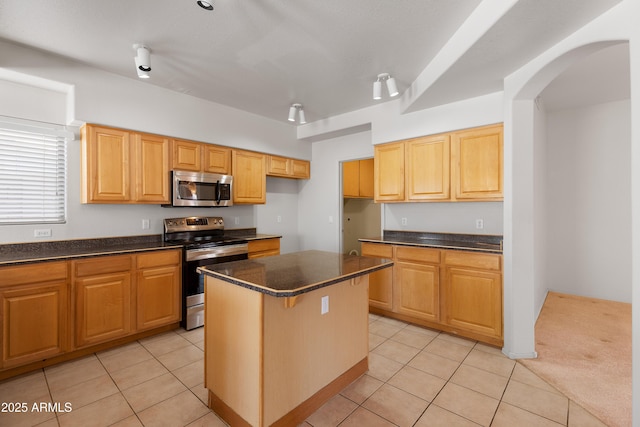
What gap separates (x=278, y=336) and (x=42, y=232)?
2.83 m

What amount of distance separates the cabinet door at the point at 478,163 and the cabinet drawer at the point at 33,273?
3.96m

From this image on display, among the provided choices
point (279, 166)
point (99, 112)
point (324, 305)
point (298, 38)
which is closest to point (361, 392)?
point (324, 305)

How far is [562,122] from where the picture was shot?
448cm

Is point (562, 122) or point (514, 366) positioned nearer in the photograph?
point (514, 366)

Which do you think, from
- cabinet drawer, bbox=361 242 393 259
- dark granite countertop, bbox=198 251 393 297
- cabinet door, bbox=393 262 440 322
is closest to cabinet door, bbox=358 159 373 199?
cabinet drawer, bbox=361 242 393 259

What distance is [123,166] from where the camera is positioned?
324 cm

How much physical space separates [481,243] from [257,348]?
288cm

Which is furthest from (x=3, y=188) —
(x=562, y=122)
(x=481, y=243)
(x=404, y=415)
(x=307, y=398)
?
(x=562, y=122)

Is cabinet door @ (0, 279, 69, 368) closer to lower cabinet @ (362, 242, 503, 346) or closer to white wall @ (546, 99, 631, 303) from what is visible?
lower cabinet @ (362, 242, 503, 346)

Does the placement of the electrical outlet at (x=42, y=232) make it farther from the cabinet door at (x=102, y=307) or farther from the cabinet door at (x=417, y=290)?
the cabinet door at (x=417, y=290)

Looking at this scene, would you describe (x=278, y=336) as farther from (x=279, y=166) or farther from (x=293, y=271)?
Answer: (x=279, y=166)

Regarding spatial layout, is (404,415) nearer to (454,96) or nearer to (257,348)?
(257,348)

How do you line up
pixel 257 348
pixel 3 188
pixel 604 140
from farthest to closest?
pixel 604 140 < pixel 3 188 < pixel 257 348

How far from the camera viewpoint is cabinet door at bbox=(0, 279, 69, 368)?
2412 millimetres
